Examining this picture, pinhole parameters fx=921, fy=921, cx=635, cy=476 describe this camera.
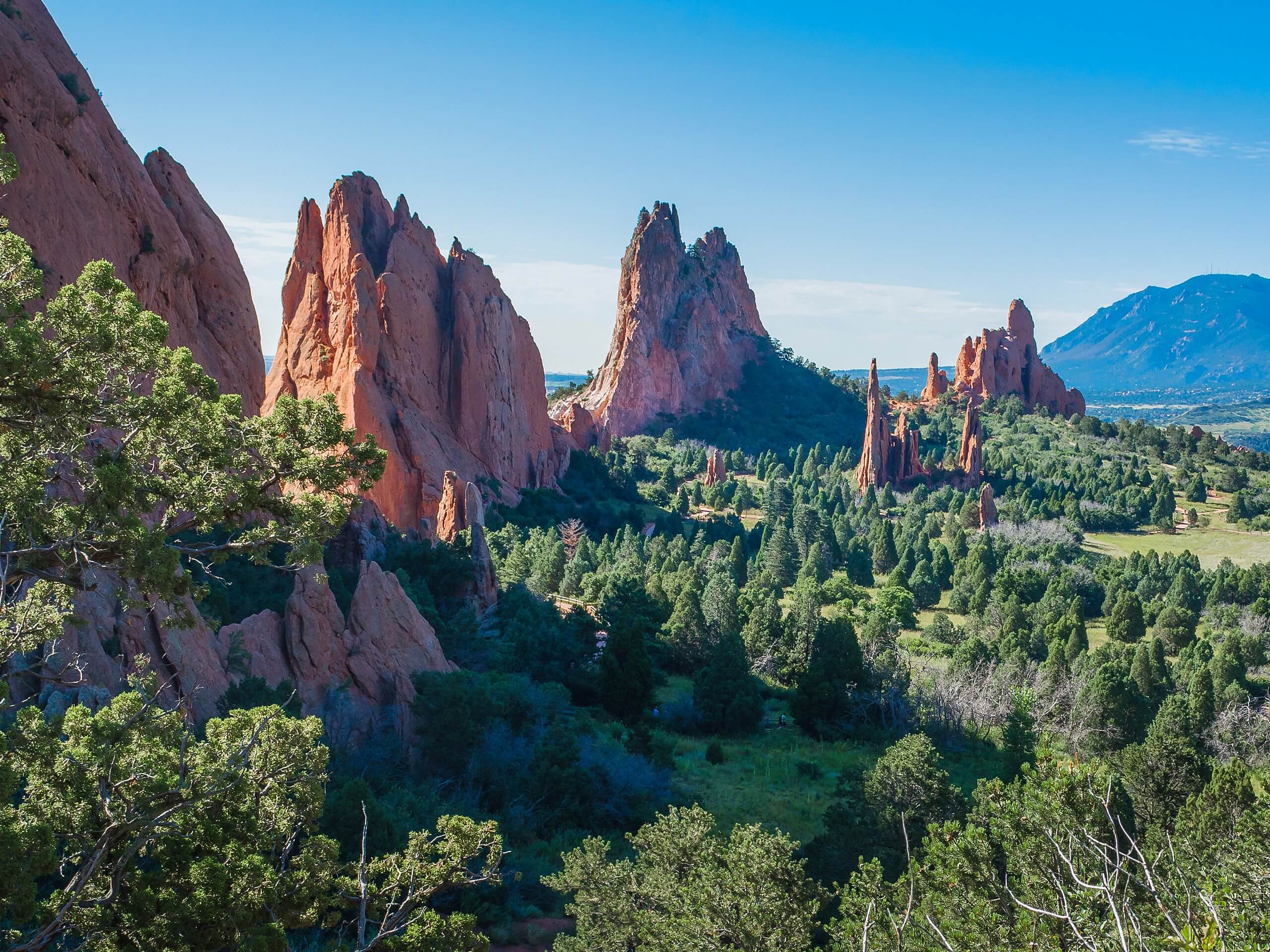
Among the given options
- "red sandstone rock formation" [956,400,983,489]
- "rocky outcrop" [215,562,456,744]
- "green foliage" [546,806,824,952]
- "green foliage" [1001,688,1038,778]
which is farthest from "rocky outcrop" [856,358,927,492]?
"green foliage" [546,806,824,952]

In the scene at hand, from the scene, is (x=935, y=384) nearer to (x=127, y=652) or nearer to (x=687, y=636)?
(x=687, y=636)

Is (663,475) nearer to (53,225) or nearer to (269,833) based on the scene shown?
(53,225)

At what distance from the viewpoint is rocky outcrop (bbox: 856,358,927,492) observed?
286 ft

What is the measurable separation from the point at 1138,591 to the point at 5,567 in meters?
55.3

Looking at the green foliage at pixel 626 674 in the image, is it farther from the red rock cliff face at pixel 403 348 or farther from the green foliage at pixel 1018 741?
the red rock cliff face at pixel 403 348

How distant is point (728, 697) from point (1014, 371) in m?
101

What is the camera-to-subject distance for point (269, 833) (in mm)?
9297

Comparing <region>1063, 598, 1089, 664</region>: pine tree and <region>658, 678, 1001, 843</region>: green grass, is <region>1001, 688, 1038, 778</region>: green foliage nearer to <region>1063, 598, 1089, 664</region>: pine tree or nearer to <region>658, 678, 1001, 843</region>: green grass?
<region>658, 678, 1001, 843</region>: green grass

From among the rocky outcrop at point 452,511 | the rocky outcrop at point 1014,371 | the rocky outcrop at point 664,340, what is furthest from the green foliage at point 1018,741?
the rocky outcrop at point 1014,371

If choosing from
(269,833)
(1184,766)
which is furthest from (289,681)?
(1184,766)

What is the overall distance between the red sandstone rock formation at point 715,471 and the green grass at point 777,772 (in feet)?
173

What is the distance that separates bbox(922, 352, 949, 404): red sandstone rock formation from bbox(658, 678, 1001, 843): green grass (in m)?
91.8

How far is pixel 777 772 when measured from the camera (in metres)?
27.4

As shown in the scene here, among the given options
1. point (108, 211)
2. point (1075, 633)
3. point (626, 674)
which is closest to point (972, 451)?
point (1075, 633)
